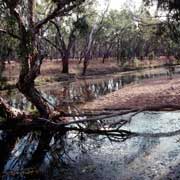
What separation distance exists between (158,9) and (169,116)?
720 cm

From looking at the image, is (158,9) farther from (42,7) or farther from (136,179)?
(42,7)

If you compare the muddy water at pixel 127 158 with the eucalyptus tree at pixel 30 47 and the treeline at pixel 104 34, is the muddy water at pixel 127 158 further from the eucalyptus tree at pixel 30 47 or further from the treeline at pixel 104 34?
the treeline at pixel 104 34

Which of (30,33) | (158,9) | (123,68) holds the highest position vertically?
(158,9)

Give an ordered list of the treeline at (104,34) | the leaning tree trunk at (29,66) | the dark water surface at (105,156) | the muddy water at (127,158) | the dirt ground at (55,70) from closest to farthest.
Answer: the muddy water at (127,158) < the dark water surface at (105,156) < the leaning tree trunk at (29,66) < the treeline at (104,34) < the dirt ground at (55,70)

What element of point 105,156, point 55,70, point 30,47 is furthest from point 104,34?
point 105,156

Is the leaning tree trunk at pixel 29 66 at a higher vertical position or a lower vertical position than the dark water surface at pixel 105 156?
higher

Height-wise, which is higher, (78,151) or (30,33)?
(30,33)

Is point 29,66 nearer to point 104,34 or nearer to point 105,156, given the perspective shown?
point 105,156

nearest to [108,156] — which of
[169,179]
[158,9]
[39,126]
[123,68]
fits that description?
[169,179]

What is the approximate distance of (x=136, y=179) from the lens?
8.73 m

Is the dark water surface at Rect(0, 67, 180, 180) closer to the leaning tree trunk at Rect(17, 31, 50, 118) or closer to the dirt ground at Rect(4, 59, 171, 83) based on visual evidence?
the leaning tree trunk at Rect(17, 31, 50, 118)

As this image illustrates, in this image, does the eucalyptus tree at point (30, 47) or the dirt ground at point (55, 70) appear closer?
the eucalyptus tree at point (30, 47)

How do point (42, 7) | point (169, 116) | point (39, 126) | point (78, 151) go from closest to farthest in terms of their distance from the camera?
point (78, 151), point (39, 126), point (169, 116), point (42, 7)

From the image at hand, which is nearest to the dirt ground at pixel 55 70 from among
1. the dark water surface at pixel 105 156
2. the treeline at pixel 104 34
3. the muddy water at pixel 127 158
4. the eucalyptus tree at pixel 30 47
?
the treeline at pixel 104 34
